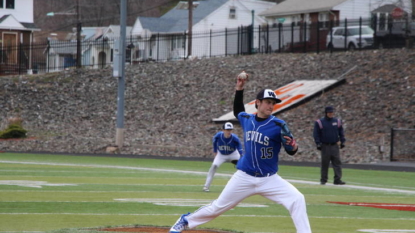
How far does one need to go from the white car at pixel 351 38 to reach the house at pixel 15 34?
22669 mm

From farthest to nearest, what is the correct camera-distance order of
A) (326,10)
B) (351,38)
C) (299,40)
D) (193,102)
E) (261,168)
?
(326,10) < (299,40) < (351,38) < (193,102) < (261,168)

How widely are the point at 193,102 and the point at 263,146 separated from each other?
104ft

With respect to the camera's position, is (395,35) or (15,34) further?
(15,34)

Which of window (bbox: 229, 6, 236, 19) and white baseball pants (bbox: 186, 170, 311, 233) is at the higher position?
window (bbox: 229, 6, 236, 19)

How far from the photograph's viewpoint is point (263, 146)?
28.7ft

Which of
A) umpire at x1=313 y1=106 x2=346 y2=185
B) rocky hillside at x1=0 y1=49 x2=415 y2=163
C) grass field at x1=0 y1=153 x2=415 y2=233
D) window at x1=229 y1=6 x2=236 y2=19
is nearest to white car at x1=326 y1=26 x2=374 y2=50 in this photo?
rocky hillside at x1=0 y1=49 x2=415 y2=163

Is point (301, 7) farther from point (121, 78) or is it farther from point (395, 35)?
point (121, 78)

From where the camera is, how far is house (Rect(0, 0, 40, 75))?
55438 millimetres

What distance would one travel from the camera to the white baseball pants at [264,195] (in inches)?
332

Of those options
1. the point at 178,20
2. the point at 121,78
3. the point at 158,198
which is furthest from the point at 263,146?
the point at 178,20

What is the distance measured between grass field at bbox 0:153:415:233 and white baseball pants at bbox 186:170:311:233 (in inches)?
91.1

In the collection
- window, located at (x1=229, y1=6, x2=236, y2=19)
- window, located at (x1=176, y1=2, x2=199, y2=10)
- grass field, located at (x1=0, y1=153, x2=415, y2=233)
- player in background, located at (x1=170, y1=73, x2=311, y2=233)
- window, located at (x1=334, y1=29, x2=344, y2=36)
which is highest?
window, located at (x1=176, y1=2, x2=199, y2=10)

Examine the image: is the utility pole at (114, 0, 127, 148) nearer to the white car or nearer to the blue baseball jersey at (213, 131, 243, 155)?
the blue baseball jersey at (213, 131, 243, 155)

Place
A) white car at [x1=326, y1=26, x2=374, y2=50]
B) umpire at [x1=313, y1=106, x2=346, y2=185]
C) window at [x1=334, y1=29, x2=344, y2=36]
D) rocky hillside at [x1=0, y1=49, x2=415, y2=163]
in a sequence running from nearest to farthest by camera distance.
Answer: umpire at [x1=313, y1=106, x2=346, y2=185] < rocky hillside at [x1=0, y1=49, x2=415, y2=163] < white car at [x1=326, y1=26, x2=374, y2=50] < window at [x1=334, y1=29, x2=344, y2=36]
